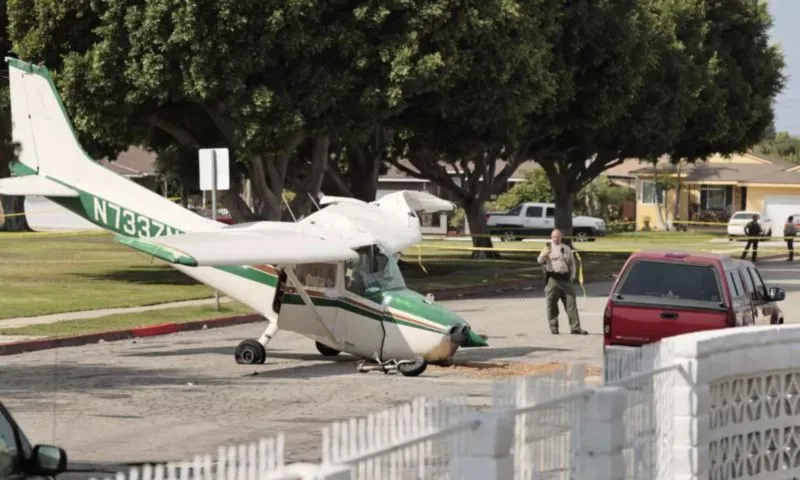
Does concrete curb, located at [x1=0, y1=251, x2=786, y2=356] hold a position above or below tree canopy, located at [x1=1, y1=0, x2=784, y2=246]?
below

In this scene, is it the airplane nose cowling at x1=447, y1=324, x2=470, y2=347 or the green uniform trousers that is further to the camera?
A: the green uniform trousers

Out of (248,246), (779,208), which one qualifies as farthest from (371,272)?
(779,208)

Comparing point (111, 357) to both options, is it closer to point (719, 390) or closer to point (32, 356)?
point (32, 356)

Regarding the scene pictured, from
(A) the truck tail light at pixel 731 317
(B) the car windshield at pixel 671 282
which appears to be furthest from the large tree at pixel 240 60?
(A) the truck tail light at pixel 731 317

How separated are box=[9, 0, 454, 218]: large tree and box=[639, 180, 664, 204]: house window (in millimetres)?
66578

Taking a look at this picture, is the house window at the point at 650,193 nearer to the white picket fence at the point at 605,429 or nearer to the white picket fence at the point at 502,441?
the white picket fence at the point at 605,429

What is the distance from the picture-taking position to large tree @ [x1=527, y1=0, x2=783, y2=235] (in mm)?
51188

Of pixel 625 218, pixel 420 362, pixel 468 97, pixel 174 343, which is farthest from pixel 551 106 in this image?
pixel 625 218

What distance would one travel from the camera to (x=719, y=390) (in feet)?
45.1

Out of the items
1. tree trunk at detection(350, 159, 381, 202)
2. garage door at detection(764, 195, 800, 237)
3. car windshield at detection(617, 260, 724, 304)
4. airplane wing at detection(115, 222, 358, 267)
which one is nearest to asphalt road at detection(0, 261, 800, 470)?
airplane wing at detection(115, 222, 358, 267)

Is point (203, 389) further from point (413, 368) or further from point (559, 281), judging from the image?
point (559, 281)

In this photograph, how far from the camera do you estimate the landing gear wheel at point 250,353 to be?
23266 mm

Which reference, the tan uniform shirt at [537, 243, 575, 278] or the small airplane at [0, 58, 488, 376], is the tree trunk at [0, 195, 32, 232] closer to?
the tan uniform shirt at [537, 243, 575, 278]

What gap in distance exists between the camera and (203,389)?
20375 mm
